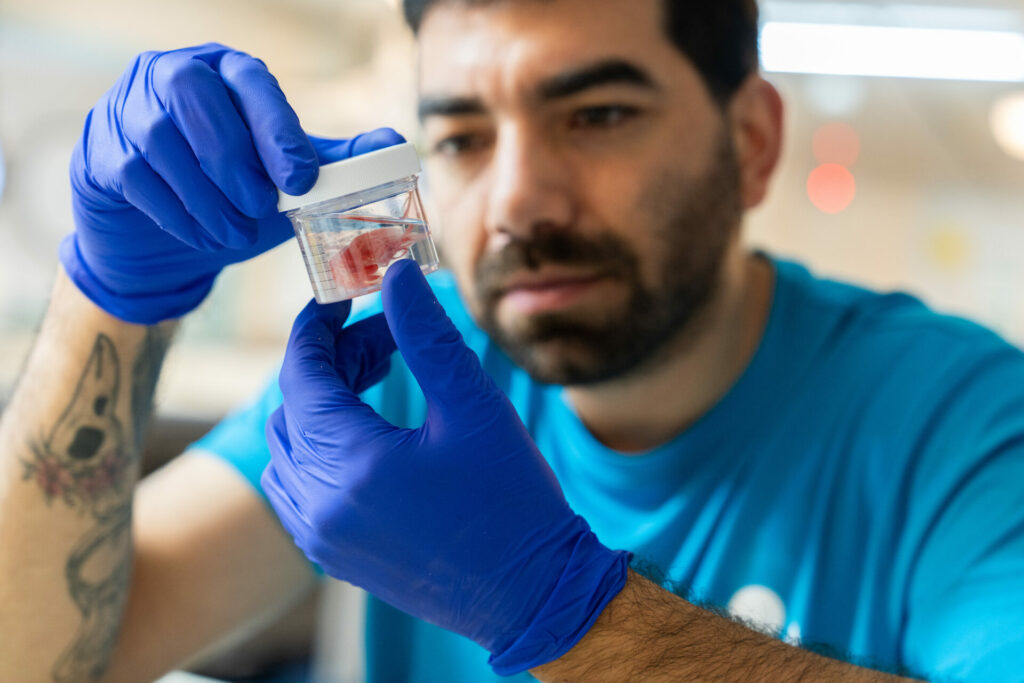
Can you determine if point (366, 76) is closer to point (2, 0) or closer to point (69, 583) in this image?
point (2, 0)

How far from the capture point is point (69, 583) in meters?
0.93

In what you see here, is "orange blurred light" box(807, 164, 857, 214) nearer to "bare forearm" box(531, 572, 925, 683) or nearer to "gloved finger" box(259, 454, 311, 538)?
"bare forearm" box(531, 572, 925, 683)

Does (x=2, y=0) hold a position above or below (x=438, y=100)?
above

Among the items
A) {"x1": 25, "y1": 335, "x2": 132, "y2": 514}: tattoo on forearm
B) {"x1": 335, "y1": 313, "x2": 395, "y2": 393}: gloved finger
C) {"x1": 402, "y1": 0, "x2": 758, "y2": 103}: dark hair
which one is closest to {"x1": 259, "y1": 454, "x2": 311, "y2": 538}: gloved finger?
{"x1": 335, "y1": 313, "x2": 395, "y2": 393}: gloved finger

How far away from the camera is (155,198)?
66 centimetres

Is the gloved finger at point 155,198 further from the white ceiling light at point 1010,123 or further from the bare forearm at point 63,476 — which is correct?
the white ceiling light at point 1010,123

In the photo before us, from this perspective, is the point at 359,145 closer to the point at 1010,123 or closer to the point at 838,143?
the point at 838,143

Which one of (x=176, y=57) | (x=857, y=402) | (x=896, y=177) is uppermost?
(x=176, y=57)

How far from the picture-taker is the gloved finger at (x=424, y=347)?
2.01 feet

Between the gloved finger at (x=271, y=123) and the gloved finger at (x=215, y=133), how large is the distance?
0.04ft

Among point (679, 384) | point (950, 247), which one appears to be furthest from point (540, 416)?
point (950, 247)

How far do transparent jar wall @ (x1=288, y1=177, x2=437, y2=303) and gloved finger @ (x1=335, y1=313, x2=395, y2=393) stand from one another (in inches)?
5.8

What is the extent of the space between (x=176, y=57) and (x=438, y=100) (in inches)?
16.2

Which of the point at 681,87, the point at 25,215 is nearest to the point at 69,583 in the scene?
the point at 681,87
